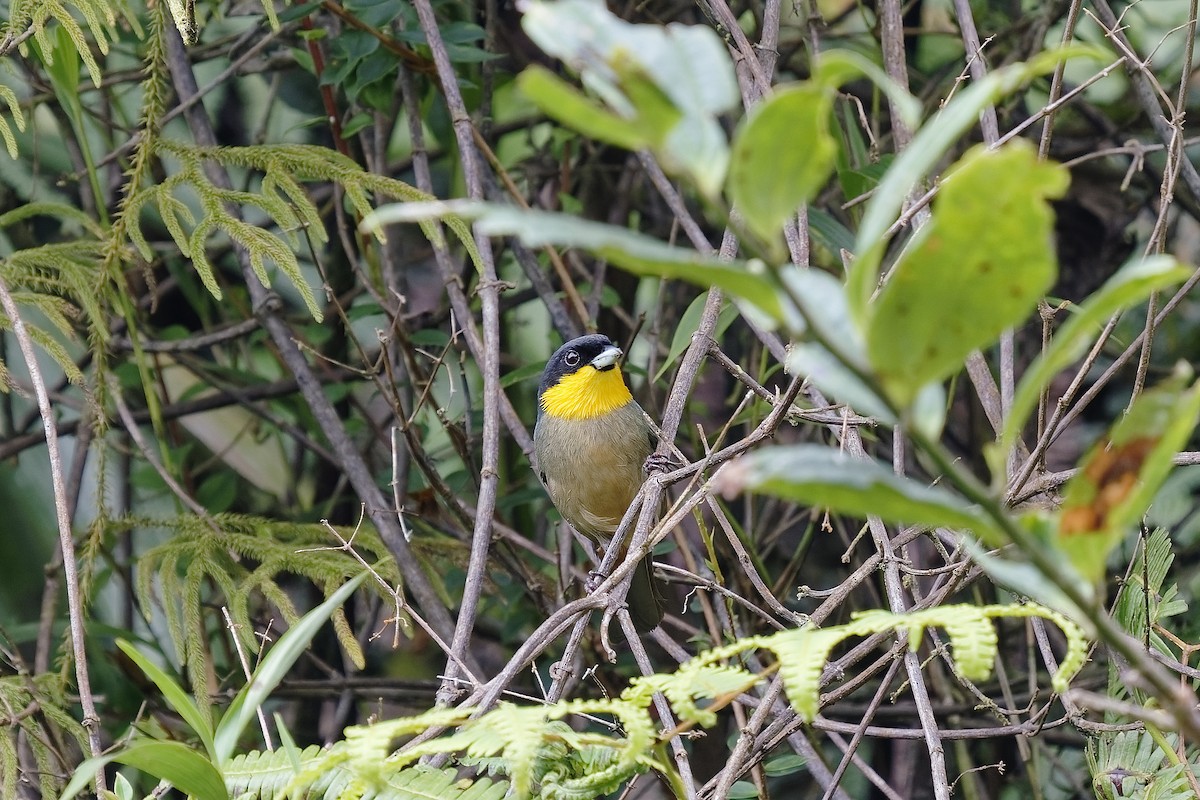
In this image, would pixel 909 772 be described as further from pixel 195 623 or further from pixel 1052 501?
pixel 195 623

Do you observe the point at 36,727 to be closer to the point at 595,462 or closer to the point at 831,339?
the point at 595,462

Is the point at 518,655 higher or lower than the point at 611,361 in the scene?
higher

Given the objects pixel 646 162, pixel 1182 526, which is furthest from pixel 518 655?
pixel 1182 526

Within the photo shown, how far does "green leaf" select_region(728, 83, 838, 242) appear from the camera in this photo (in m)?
0.82

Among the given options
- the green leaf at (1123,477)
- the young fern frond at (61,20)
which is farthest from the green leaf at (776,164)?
the young fern frond at (61,20)

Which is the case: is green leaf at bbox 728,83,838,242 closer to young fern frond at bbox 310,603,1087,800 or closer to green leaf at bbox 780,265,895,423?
green leaf at bbox 780,265,895,423

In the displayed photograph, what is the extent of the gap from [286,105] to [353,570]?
2.86 meters

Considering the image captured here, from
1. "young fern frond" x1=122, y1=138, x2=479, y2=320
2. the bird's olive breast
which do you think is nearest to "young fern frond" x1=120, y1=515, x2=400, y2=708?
"young fern frond" x1=122, y1=138, x2=479, y2=320

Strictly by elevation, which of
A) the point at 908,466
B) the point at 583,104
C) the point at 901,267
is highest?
the point at 583,104

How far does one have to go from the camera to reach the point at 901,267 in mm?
844

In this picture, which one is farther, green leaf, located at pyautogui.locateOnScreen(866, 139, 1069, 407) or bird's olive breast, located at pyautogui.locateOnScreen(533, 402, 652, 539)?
bird's olive breast, located at pyautogui.locateOnScreen(533, 402, 652, 539)

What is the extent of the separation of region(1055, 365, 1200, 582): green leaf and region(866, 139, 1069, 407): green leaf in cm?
13

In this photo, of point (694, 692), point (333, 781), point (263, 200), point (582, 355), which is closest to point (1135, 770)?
point (694, 692)

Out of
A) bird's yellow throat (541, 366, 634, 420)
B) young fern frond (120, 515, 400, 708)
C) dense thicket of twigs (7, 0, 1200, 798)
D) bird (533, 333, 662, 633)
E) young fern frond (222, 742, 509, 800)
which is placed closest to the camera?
young fern frond (222, 742, 509, 800)
